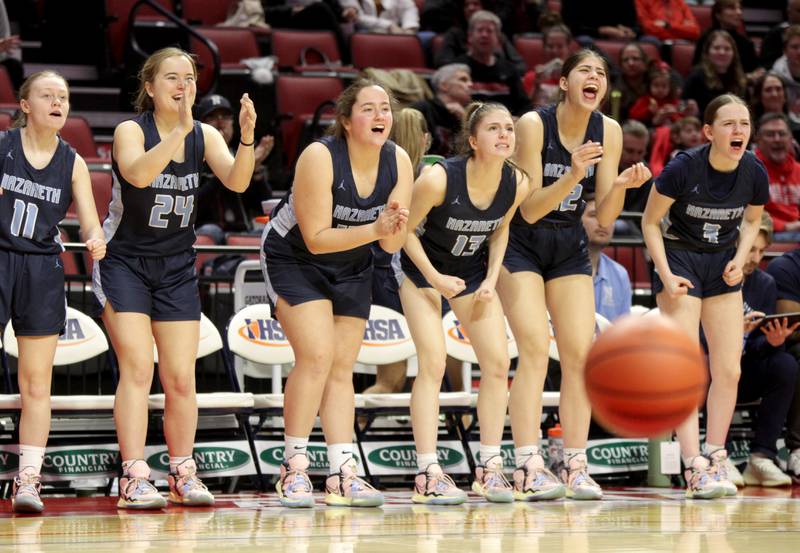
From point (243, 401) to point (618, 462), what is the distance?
88.8 inches

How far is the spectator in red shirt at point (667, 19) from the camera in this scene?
13.4 meters

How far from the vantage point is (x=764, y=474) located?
7234 mm

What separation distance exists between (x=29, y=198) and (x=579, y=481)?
Answer: 112 inches

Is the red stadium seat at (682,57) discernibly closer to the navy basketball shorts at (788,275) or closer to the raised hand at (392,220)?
the navy basketball shorts at (788,275)

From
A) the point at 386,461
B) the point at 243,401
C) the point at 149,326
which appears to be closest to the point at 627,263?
the point at 386,461

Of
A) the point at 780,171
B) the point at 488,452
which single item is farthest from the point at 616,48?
the point at 488,452

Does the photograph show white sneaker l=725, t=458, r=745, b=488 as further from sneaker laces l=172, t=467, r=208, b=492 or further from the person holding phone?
sneaker laces l=172, t=467, r=208, b=492

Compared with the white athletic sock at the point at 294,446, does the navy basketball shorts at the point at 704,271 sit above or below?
above

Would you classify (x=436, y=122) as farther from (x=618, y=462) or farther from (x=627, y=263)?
(x=618, y=462)

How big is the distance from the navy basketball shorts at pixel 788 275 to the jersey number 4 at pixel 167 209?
3852mm

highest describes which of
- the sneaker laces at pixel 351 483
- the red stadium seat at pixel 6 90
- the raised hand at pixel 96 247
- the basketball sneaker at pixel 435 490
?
the red stadium seat at pixel 6 90

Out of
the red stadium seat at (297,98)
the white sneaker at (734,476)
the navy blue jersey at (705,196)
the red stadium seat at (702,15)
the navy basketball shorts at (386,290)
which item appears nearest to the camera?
the navy blue jersey at (705,196)

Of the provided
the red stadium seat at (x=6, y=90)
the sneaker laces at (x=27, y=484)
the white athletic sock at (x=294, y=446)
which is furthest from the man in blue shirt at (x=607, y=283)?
the red stadium seat at (x=6, y=90)

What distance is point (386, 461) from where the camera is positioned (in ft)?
22.8
